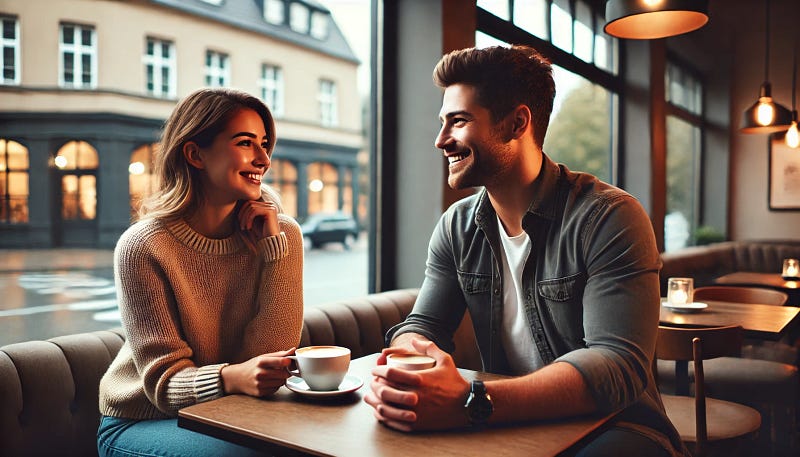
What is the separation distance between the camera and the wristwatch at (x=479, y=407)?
1.17 meters

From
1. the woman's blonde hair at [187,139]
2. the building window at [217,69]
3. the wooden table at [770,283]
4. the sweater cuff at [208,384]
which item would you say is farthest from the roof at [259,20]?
the wooden table at [770,283]

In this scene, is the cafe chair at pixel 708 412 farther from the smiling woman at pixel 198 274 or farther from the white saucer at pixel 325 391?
the smiling woman at pixel 198 274

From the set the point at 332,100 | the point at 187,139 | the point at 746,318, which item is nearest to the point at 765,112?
the point at 746,318

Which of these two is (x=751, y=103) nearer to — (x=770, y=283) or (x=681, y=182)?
(x=681, y=182)

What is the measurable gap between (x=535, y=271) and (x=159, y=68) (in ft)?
5.65

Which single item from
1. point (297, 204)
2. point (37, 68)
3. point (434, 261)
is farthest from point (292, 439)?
point (297, 204)

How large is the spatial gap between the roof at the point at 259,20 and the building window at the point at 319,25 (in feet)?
0.06

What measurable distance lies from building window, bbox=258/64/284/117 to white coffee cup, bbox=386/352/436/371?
1.93 metres

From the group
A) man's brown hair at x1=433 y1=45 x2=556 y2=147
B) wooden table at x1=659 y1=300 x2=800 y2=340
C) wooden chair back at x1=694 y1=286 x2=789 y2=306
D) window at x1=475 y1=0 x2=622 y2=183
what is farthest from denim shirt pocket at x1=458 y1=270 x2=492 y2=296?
window at x1=475 y1=0 x2=622 y2=183

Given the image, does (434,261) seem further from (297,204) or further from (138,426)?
(297,204)

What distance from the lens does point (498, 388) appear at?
120 centimetres

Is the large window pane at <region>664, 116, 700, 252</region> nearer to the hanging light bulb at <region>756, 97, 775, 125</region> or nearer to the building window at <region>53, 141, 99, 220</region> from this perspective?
the hanging light bulb at <region>756, 97, 775, 125</region>

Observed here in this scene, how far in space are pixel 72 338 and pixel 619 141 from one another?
5871mm

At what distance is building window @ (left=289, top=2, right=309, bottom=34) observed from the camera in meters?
3.11
